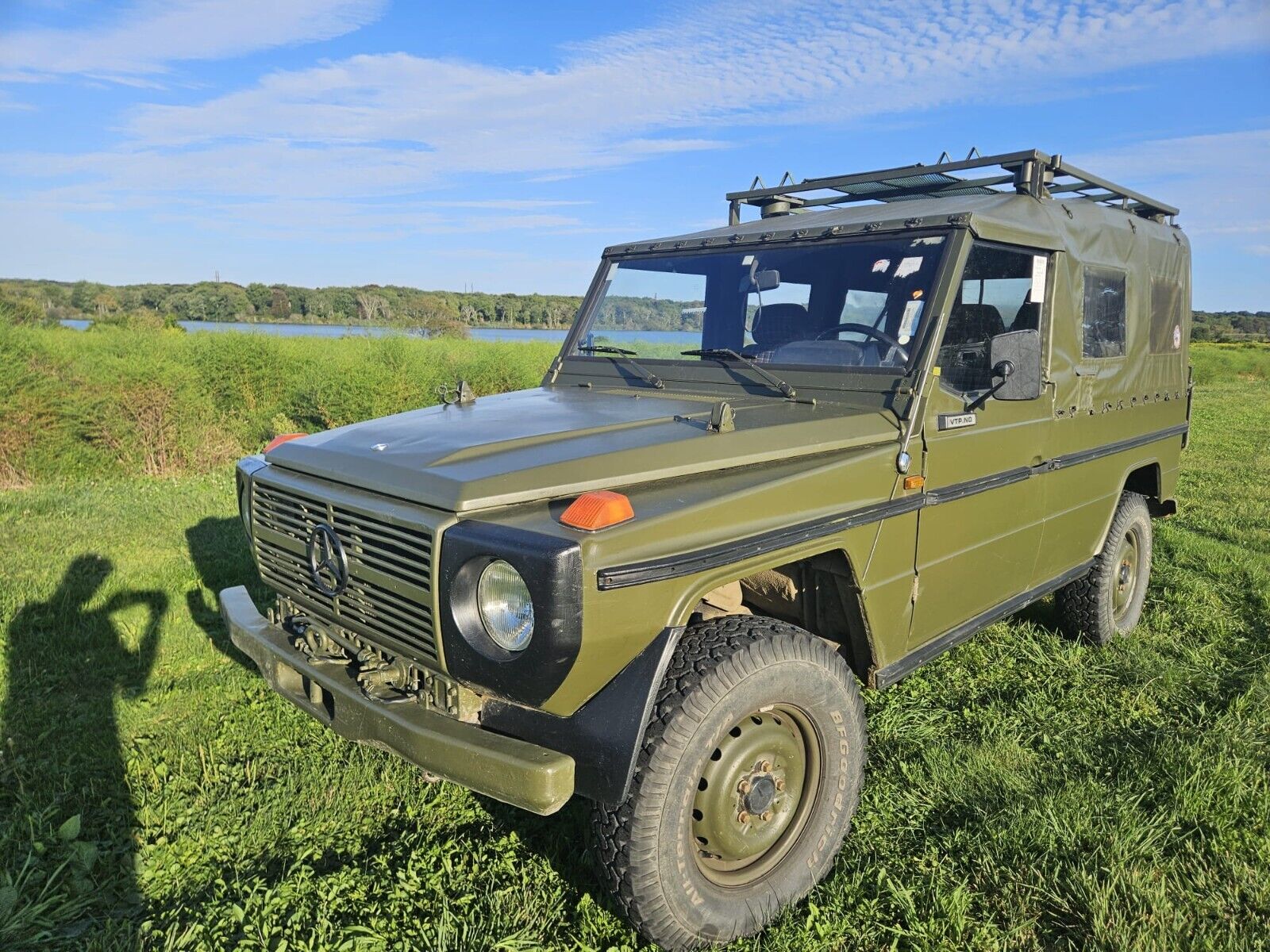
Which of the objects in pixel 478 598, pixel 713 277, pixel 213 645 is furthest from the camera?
pixel 213 645

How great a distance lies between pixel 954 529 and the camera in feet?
11.1

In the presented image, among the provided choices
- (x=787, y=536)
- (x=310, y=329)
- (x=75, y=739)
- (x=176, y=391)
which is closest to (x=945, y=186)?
(x=787, y=536)

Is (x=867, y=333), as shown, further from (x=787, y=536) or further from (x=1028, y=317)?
(x=787, y=536)

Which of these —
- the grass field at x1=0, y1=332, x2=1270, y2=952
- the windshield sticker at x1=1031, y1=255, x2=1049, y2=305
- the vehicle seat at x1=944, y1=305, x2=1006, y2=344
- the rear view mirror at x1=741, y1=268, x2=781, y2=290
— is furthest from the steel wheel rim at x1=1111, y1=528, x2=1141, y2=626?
the rear view mirror at x1=741, y1=268, x2=781, y2=290

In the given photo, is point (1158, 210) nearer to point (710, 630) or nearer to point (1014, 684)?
point (1014, 684)

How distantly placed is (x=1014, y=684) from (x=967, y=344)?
1938 millimetres

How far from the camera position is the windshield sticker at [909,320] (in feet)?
10.7

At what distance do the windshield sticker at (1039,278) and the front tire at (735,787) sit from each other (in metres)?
2.10

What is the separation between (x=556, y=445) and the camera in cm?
276

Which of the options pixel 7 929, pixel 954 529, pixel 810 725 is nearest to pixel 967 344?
pixel 954 529

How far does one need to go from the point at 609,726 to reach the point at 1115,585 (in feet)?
Answer: 13.0

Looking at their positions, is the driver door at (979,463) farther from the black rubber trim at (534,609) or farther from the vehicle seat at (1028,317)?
the black rubber trim at (534,609)

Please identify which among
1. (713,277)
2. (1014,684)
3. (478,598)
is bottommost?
(1014,684)

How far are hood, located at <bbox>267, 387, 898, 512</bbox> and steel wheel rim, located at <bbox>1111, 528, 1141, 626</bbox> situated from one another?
284 cm
